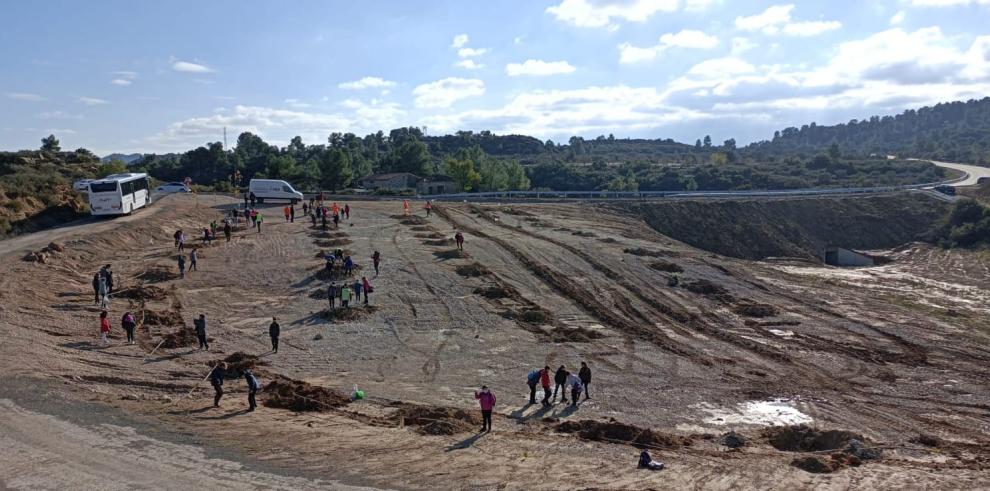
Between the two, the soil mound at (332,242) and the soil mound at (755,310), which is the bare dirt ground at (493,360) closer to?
the soil mound at (755,310)

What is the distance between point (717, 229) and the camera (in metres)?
61.1

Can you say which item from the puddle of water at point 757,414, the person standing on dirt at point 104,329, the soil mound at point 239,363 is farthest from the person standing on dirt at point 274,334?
the puddle of water at point 757,414

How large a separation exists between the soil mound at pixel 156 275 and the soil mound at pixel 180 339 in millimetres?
8076

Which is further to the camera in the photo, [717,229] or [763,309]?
[717,229]

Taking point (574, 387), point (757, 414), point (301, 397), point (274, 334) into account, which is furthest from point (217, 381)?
point (757, 414)

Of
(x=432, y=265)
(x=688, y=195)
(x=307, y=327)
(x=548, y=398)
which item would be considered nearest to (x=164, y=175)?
(x=688, y=195)

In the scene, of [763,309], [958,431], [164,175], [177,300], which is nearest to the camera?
[958,431]

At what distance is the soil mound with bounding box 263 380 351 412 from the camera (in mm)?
18172

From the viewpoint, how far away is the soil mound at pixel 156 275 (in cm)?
3150

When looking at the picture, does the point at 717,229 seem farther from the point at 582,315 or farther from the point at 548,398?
the point at 548,398

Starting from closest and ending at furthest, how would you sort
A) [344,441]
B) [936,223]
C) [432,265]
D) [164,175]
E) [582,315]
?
[344,441] < [582,315] < [432,265] < [936,223] < [164,175]

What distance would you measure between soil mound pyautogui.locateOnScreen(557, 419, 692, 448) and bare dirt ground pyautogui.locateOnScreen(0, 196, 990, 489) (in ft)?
0.23

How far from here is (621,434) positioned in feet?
55.6

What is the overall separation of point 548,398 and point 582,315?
460 inches
